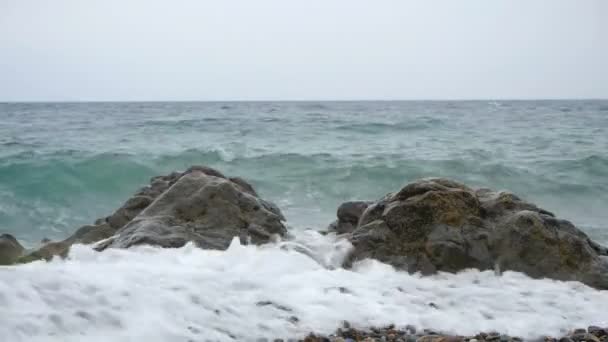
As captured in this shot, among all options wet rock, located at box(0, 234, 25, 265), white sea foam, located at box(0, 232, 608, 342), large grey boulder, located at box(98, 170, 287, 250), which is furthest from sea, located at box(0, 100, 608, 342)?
wet rock, located at box(0, 234, 25, 265)

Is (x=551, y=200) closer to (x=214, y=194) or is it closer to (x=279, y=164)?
(x=279, y=164)

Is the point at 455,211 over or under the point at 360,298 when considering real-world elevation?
over

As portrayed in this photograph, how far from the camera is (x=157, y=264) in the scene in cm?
476

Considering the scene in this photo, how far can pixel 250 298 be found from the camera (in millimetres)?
4242

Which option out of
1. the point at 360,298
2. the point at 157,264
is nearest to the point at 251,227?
the point at 157,264

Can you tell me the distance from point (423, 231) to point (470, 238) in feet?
1.54

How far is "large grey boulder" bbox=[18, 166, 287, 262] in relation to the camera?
564 cm

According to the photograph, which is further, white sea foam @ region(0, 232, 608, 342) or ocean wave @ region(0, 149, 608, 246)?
ocean wave @ region(0, 149, 608, 246)

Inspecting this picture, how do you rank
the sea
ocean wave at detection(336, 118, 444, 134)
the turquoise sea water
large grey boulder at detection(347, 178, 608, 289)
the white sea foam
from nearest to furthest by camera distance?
the white sea foam → the sea → large grey boulder at detection(347, 178, 608, 289) → the turquoise sea water → ocean wave at detection(336, 118, 444, 134)

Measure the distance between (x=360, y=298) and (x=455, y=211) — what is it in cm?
174

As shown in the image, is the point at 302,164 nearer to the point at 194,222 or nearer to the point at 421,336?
the point at 194,222

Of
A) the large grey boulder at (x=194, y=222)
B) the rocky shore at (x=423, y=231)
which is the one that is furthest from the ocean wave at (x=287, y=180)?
the rocky shore at (x=423, y=231)

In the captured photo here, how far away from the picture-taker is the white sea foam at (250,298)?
11.5ft

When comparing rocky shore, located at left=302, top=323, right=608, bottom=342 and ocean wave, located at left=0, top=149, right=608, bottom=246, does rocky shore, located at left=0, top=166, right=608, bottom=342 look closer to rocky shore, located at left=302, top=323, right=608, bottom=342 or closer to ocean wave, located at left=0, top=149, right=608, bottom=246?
rocky shore, located at left=302, top=323, right=608, bottom=342
